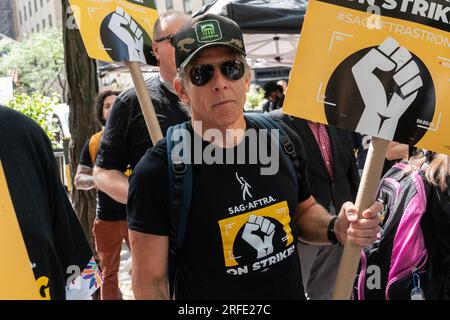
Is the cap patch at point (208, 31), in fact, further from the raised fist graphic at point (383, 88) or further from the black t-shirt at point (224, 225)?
the raised fist graphic at point (383, 88)

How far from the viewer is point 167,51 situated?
2.98m

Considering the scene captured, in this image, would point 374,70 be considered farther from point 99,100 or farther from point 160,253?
point 99,100

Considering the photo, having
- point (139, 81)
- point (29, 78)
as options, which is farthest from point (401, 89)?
point (29, 78)

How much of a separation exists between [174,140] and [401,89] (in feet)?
2.45

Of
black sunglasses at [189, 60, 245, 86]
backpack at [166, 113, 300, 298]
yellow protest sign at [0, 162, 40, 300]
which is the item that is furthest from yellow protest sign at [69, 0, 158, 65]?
yellow protest sign at [0, 162, 40, 300]

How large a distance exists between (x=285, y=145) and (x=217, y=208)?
36 centimetres

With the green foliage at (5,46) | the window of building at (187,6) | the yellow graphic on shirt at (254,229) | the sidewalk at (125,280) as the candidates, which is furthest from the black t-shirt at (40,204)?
the green foliage at (5,46)

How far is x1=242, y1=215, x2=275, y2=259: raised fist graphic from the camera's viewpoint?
1837 mm

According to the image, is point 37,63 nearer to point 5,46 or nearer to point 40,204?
point 5,46

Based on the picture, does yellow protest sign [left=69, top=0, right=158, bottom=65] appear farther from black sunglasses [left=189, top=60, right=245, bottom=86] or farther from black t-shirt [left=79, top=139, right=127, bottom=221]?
black t-shirt [left=79, top=139, right=127, bottom=221]

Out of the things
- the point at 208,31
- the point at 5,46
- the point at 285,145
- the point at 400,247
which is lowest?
the point at 5,46

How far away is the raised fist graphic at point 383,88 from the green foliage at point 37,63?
3813 centimetres

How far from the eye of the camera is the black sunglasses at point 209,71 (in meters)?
1.86

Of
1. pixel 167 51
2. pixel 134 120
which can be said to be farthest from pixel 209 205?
pixel 167 51
